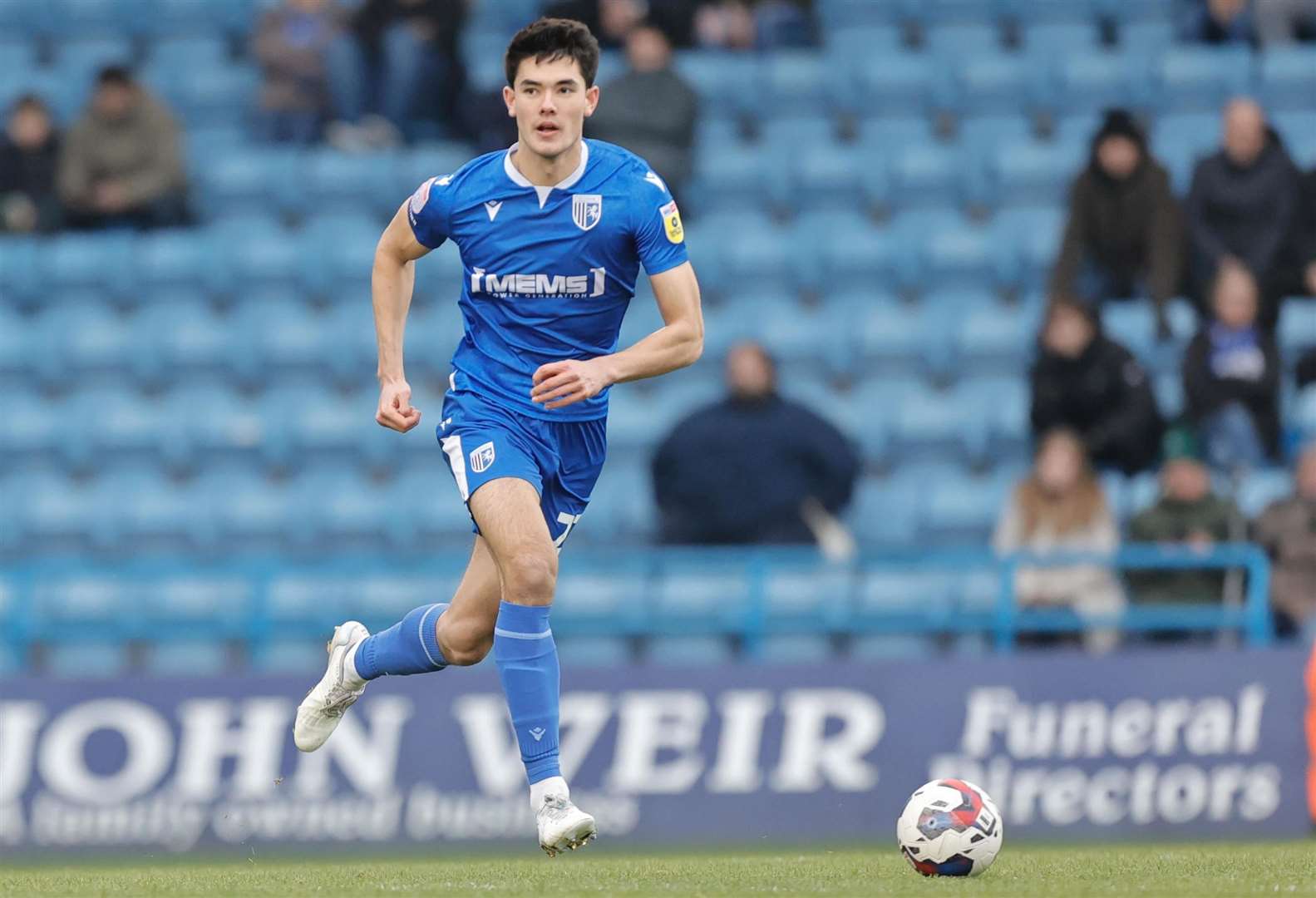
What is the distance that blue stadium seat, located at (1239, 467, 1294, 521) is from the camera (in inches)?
454

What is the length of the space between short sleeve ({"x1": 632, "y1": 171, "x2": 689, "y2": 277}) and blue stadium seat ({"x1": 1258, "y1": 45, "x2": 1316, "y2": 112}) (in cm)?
784

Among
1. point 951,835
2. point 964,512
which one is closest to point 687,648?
point 964,512

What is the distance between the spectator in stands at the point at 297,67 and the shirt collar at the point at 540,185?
7511 millimetres

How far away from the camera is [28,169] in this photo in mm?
14125

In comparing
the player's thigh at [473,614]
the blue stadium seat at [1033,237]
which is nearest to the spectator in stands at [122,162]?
the blue stadium seat at [1033,237]

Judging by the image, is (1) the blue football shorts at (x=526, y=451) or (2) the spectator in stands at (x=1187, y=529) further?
(2) the spectator in stands at (x=1187, y=529)

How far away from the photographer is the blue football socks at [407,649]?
7.34m

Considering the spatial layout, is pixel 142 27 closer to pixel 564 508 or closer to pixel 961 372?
pixel 961 372

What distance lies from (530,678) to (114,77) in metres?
8.20

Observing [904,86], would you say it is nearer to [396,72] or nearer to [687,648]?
[396,72]

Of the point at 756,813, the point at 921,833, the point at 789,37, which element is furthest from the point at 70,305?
the point at 921,833

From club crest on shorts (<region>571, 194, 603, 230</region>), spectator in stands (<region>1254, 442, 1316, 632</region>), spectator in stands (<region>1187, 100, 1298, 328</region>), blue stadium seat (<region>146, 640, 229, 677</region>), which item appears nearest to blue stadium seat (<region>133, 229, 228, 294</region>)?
blue stadium seat (<region>146, 640, 229, 677</region>)

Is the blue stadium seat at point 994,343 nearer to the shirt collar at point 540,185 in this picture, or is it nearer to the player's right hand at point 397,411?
the shirt collar at point 540,185

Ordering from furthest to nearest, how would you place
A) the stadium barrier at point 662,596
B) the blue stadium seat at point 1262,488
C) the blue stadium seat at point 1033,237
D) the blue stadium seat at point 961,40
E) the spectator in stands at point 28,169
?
the blue stadium seat at point 961,40, the spectator in stands at point 28,169, the blue stadium seat at point 1033,237, the blue stadium seat at point 1262,488, the stadium barrier at point 662,596
